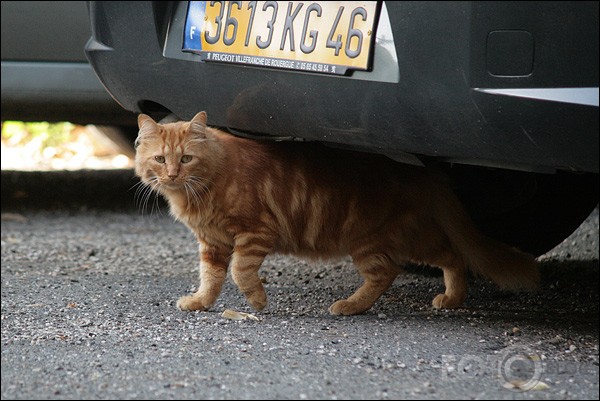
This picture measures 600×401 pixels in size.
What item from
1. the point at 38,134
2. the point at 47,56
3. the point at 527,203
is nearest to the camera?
the point at 527,203

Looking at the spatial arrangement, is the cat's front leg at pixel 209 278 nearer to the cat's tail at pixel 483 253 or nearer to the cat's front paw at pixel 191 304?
the cat's front paw at pixel 191 304

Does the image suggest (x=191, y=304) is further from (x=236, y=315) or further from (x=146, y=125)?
(x=146, y=125)

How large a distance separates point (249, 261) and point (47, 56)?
259 centimetres

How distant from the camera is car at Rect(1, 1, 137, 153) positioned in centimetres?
559

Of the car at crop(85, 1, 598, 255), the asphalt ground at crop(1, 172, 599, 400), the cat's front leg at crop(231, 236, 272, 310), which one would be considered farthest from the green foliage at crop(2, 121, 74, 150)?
the cat's front leg at crop(231, 236, 272, 310)

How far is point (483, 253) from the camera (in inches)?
154

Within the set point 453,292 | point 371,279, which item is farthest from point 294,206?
point 453,292

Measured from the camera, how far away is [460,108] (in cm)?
286

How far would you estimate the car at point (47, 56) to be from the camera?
559 cm

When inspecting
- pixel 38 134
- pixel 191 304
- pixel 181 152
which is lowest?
pixel 38 134

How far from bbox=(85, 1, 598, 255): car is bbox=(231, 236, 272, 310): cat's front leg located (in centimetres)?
43

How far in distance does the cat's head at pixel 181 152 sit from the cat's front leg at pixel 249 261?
28cm

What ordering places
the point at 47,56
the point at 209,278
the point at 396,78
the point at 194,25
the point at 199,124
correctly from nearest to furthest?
the point at 396,78
the point at 194,25
the point at 199,124
the point at 209,278
the point at 47,56

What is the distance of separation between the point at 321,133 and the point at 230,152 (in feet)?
1.78
